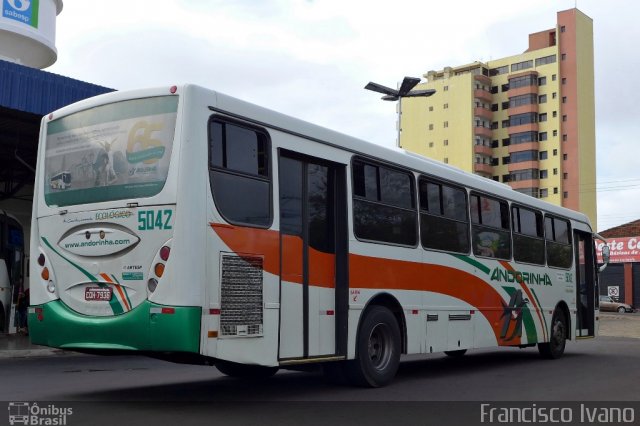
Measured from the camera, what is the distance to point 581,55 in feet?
314

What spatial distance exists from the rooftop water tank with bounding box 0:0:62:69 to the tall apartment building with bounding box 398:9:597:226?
71001mm

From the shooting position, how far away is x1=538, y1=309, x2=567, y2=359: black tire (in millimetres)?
16250

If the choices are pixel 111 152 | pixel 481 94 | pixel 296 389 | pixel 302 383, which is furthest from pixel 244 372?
pixel 481 94

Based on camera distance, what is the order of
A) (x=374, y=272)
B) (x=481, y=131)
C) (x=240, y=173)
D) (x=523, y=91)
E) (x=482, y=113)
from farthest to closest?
(x=481, y=131) < (x=482, y=113) < (x=523, y=91) < (x=374, y=272) < (x=240, y=173)

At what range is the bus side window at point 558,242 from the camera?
A: 16.4 metres

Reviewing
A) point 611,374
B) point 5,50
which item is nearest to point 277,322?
point 611,374

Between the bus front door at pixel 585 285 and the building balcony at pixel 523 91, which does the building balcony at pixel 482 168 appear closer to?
the building balcony at pixel 523 91

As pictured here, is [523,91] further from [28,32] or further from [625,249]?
[28,32]

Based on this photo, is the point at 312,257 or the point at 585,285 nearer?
the point at 312,257

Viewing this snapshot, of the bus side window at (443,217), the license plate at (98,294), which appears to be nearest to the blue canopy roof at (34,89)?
the bus side window at (443,217)

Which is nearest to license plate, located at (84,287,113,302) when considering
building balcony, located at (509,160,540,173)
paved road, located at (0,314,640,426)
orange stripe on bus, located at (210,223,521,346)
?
paved road, located at (0,314,640,426)

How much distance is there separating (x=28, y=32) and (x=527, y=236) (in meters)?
24.0

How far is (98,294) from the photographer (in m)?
8.56

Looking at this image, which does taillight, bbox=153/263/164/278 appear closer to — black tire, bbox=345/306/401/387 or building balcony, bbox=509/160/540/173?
black tire, bbox=345/306/401/387
